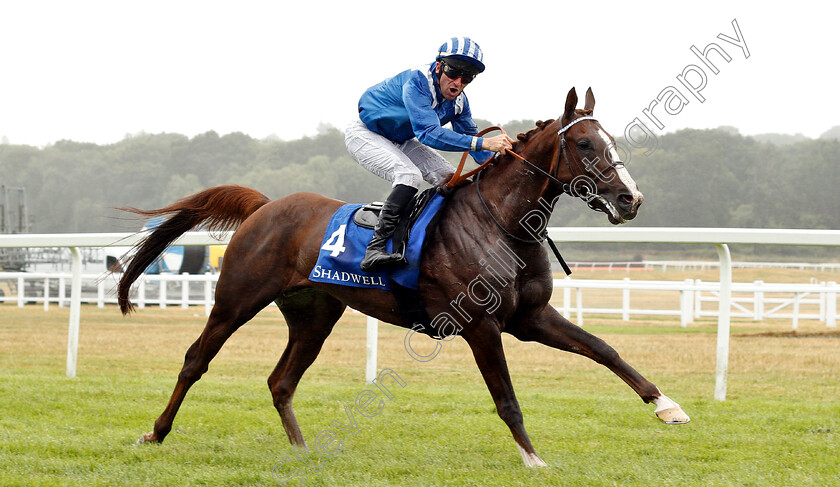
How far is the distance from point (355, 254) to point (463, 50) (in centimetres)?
125

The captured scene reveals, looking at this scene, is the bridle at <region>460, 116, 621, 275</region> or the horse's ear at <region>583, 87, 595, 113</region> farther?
the horse's ear at <region>583, 87, 595, 113</region>

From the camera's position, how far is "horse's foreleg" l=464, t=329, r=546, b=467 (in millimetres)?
3896

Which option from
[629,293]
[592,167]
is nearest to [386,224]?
[592,167]

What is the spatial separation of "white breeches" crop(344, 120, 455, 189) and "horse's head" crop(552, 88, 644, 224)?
865 mm

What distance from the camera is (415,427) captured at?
4.96 metres

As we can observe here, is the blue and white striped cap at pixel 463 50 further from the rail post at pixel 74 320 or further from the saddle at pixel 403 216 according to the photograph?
the rail post at pixel 74 320

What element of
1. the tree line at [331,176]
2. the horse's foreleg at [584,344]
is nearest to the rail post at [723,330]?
the horse's foreleg at [584,344]

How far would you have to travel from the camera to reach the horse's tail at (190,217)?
5402 millimetres

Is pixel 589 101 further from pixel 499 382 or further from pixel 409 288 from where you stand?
pixel 499 382

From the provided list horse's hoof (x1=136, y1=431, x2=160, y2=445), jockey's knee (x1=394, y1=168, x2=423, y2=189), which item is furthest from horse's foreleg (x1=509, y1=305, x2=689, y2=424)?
horse's hoof (x1=136, y1=431, x2=160, y2=445)

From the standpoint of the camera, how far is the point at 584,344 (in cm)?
399

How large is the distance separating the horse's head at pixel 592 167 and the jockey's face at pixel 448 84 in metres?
0.65

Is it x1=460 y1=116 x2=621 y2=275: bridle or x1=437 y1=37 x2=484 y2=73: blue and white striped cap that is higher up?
x1=437 y1=37 x2=484 y2=73: blue and white striped cap

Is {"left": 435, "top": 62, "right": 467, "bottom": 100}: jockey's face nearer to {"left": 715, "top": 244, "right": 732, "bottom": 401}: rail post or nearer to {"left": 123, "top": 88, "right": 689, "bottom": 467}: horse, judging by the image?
{"left": 123, "top": 88, "right": 689, "bottom": 467}: horse
